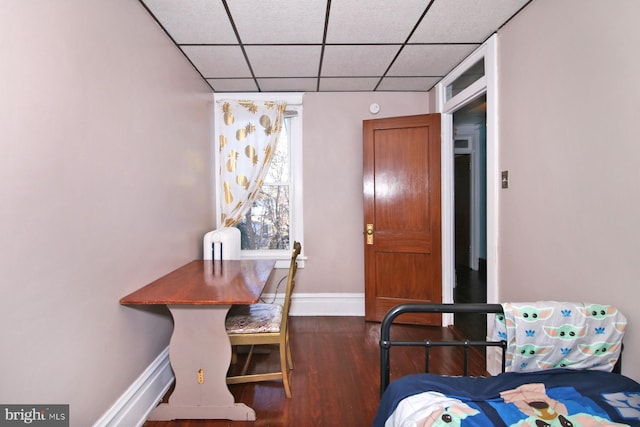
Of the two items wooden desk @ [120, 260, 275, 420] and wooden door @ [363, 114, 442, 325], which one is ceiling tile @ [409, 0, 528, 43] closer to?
wooden door @ [363, 114, 442, 325]

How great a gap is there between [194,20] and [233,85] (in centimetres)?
113

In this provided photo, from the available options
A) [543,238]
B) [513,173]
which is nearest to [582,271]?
[543,238]

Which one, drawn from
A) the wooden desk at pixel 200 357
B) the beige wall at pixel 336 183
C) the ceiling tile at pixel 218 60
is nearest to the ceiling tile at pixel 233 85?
the ceiling tile at pixel 218 60

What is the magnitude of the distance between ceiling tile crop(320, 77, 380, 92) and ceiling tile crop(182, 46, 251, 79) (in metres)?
0.78

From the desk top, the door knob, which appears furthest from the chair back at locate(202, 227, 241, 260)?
the door knob

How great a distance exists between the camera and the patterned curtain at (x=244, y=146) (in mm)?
3283

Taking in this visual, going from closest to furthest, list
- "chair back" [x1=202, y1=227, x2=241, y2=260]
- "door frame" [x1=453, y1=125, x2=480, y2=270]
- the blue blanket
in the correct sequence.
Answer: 1. the blue blanket
2. "chair back" [x1=202, y1=227, x2=241, y2=260]
3. "door frame" [x1=453, y1=125, x2=480, y2=270]

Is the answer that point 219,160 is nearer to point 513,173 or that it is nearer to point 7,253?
point 7,253

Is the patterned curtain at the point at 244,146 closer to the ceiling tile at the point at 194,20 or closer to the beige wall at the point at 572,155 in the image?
the ceiling tile at the point at 194,20

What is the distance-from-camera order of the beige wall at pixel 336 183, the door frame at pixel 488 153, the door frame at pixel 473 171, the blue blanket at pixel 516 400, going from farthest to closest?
the door frame at pixel 473 171, the beige wall at pixel 336 183, the door frame at pixel 488 153, the blue blanket at pixel 516 400

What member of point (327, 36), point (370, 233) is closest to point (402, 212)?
point (370, 233)

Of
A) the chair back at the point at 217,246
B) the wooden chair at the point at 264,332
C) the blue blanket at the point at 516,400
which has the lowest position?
the wooden chair at the point at 264,332

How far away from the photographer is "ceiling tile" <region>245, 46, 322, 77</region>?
238cm

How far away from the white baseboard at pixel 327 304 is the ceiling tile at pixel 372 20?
2.51 m
